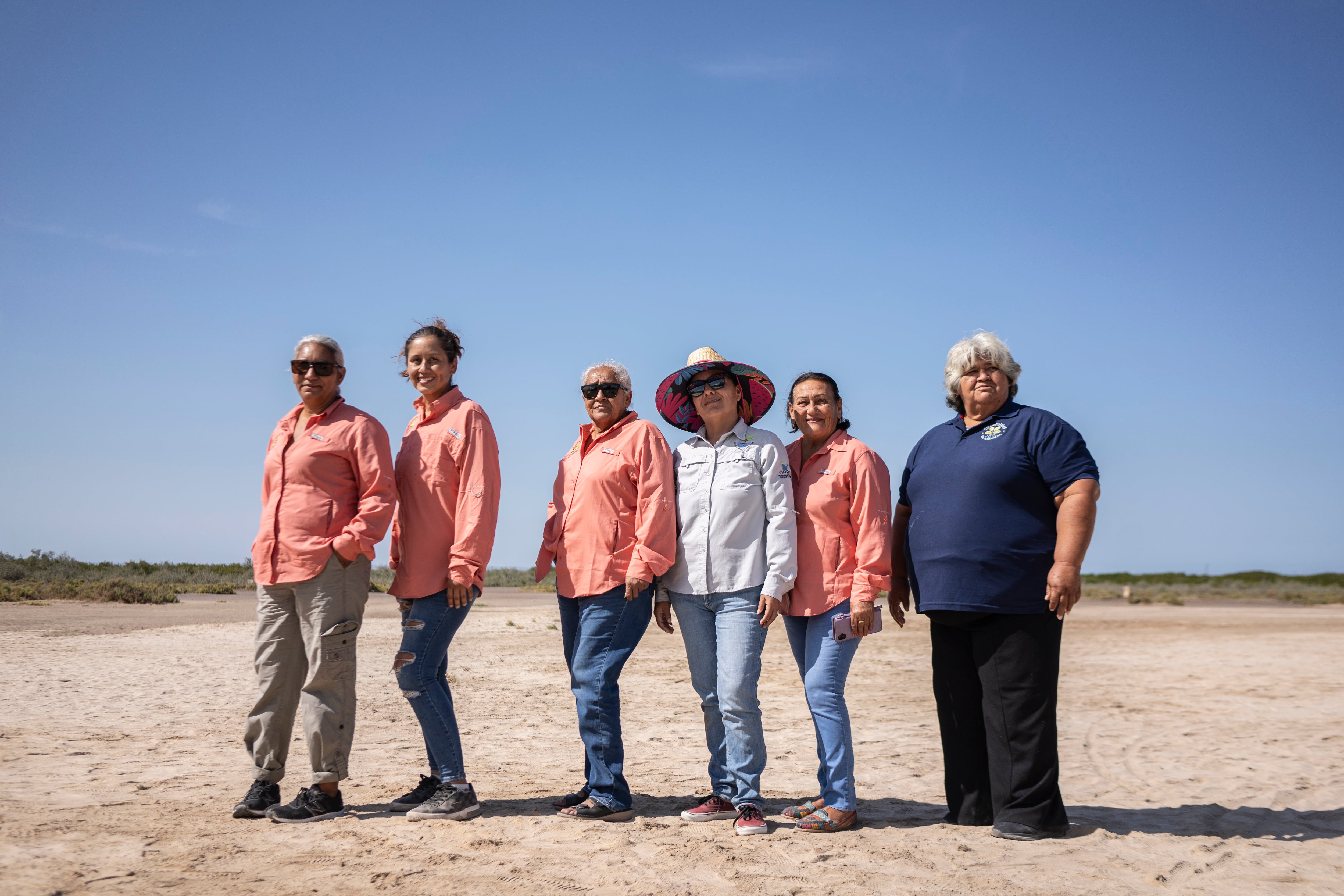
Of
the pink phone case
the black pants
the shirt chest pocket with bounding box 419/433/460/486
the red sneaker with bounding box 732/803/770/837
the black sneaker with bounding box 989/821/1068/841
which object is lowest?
the black sneaker with bounding box 989/821/1068/841

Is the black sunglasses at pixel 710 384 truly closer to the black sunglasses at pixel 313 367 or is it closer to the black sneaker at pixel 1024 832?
the black sunglasses at pixel 313 367

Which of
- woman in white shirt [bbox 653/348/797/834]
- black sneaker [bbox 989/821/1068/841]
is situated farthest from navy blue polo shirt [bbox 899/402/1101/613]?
black sneaker [bbox 989/821/1068/841]

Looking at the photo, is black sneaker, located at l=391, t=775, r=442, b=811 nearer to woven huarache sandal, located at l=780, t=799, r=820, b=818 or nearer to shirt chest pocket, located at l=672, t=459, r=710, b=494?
woven huarache sandal, located at l=780, t=799, r=820, b=818

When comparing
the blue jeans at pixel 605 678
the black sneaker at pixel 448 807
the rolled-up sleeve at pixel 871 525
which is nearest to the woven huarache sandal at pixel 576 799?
the blue jeans at pixel 605 678

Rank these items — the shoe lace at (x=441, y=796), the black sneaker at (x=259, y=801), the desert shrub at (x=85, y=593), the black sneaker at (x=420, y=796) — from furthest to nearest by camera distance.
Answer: the desert shrub at (x=85, y=593)
the black sneaker at (x=420, y=796)
the shoe lace at (x=441, y=796)
the black sneaker at (x=259, y=801)

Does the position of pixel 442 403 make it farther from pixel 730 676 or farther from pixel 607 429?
pixel 730 676

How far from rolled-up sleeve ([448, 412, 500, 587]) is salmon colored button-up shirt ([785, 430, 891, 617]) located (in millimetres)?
1552

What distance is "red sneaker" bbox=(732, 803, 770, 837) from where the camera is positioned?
441 centimetres

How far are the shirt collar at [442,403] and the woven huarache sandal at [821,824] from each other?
2.76 meters

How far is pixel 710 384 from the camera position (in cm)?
492

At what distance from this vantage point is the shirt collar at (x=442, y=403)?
484 cm

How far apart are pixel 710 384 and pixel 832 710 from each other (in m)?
1.78

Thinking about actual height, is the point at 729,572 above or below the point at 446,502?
below

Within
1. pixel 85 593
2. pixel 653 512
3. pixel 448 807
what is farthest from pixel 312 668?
pixel 85 593
